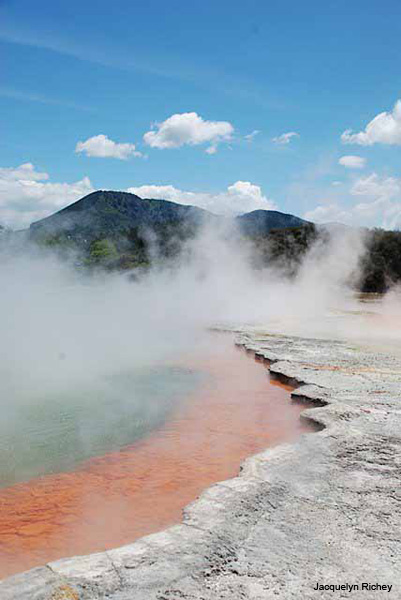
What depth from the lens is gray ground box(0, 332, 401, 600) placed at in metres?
1.91

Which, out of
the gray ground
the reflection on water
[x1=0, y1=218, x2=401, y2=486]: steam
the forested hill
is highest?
the forested hill

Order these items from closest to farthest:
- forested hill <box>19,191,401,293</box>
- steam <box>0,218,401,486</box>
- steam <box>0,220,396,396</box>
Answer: steam <box>0,218,401,486</box> < steam <box>0,220,396,396</box> < forested hill <box>19,191,401,293</box>

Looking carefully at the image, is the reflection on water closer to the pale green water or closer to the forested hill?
the pale green water

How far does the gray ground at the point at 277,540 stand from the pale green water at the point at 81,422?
4.25 feet

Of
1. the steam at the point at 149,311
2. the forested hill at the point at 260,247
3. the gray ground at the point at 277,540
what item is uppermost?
the forested hill at the point at 260,247

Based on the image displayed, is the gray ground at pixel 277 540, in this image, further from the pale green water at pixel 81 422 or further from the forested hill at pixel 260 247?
the forested hill at pixel 260 247

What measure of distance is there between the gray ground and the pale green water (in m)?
1.30

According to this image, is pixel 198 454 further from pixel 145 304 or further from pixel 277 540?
pixel 145 304

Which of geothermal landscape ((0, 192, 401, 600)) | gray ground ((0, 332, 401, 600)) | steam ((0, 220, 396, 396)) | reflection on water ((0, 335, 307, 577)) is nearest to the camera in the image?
gray ground ((0, 332, 401, 600))

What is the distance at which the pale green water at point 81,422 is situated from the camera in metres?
3.58

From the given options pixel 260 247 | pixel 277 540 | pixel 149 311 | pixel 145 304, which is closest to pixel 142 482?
pixel 277 540

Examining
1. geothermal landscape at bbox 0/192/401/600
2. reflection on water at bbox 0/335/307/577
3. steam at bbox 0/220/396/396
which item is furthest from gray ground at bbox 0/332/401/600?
steam at bbox 0/220/396/396

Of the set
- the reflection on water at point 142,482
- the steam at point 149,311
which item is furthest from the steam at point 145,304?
the reflection on water at point 142,482

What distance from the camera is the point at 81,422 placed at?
4336 millimetres
